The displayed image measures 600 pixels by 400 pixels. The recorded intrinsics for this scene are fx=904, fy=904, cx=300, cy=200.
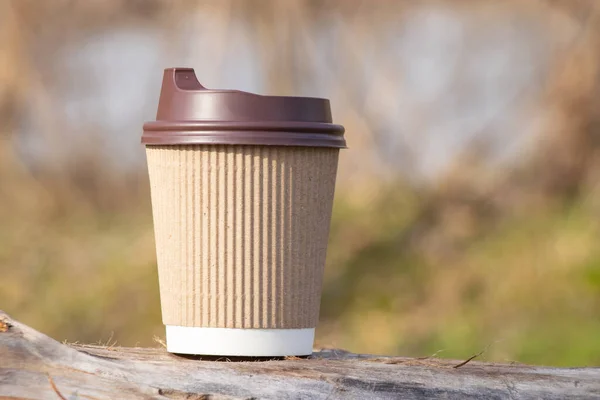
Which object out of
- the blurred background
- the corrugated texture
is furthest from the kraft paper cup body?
the blurred background

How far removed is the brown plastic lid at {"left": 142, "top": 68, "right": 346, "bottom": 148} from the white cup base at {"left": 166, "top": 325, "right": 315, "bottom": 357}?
1.38 feet

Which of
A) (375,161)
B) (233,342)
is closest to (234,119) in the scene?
(233,342)

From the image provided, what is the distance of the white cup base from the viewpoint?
78.1 inches

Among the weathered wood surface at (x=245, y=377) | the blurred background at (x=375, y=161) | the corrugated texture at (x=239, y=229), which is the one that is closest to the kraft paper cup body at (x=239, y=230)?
the corrugated texture at (x=239, y=229)

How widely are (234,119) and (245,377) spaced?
545 mm

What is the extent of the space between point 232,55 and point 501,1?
1.52m

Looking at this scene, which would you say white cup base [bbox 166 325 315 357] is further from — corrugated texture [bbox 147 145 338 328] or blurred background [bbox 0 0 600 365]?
blurred background [bbox 0 0 600 365]

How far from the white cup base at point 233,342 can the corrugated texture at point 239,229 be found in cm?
2

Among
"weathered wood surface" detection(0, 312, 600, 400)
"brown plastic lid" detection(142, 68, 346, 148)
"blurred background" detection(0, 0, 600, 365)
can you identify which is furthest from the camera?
"blurred background" detection(0, 0, 600, 365)

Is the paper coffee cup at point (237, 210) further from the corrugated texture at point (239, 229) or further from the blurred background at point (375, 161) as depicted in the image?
the blurred background at point (375, 161)

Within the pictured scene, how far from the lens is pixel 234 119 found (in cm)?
194

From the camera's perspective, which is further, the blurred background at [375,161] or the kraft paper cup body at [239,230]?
the blurred background at [375,161]

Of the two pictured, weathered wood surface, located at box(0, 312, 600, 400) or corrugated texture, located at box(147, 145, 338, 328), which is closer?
weathered wood surface, located at box(0, 312, 600, 400)

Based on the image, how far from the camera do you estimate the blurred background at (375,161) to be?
4266 mm
